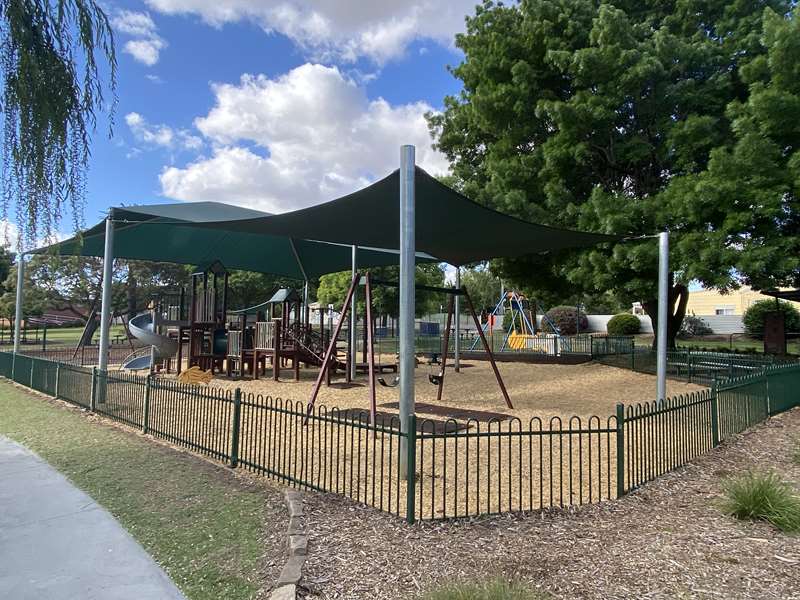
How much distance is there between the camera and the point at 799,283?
13430 millimetres

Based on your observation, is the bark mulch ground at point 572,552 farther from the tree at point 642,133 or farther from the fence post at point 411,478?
the tree at point 642,133

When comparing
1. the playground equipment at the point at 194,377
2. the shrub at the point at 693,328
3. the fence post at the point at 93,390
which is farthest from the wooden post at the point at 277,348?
the shrub at the point at 693,328

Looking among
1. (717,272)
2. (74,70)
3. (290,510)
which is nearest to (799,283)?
(717,272)

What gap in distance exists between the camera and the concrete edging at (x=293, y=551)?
124 inches

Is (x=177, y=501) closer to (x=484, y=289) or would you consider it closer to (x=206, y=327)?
(x=206, y=327)

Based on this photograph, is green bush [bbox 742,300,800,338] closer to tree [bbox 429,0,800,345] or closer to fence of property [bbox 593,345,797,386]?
fence of property [bbox 593,345,797,386]

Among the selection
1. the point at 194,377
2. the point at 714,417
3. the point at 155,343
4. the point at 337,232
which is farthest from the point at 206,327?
the point at 714,417

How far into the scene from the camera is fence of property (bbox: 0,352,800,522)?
467cm

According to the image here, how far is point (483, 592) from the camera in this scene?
2.95m

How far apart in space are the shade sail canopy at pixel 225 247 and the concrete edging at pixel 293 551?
885 centimetres

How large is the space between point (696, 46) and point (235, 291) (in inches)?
1418

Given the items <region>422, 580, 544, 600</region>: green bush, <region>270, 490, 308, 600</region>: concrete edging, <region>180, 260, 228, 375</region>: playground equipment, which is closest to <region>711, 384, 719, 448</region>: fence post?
<region>422, 580, 544, 600</region>: green bush

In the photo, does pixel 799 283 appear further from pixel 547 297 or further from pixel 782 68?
pixel 547 297

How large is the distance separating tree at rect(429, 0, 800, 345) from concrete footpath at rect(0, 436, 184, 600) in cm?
1105
